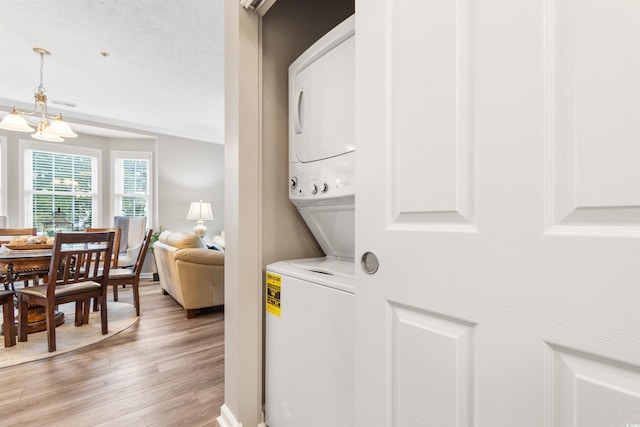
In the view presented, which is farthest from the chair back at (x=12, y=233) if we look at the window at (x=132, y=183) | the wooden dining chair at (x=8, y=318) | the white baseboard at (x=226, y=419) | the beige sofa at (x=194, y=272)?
the white baseboard at (x=226, y=419)

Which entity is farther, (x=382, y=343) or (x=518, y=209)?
(x=382, y=343)

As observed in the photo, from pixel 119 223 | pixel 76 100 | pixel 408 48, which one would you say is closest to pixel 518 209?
pixel 408 48

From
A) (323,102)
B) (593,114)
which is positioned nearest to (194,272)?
(323,102)

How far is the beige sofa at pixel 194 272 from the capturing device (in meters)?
3.02

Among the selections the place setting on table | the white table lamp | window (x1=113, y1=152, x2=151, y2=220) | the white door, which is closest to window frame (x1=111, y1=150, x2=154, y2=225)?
window (x1=113, y1=152, x2=151, y2=220)

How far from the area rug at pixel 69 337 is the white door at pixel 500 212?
8.88 ft

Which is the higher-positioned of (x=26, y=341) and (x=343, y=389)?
(x=343, y=389)

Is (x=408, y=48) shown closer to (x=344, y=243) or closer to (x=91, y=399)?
(x=344, y=243)

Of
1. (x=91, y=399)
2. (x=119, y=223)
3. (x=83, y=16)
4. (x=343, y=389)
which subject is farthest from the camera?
(x=119, y=223)

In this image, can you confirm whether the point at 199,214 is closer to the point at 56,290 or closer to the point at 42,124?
the point at 42,124

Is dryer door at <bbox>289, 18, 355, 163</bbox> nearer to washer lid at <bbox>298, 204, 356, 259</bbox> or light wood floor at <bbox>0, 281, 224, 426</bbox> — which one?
washer lid at <bbox>298, 204, 356, 259</bbox>

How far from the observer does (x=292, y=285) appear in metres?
1.23

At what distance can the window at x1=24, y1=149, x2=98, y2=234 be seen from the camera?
4621 mm

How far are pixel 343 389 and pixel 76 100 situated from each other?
507 centimetres
